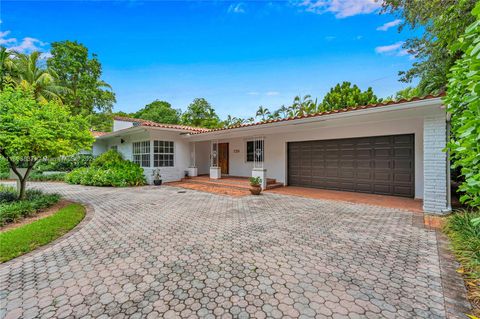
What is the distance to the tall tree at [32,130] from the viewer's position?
553cm

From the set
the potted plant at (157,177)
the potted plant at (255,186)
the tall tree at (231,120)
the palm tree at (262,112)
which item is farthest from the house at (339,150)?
the tall tree at (231,120)

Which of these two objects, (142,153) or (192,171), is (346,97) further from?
(142,153)

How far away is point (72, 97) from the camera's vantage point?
20.4 metres

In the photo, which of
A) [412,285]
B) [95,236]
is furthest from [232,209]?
[412,285]

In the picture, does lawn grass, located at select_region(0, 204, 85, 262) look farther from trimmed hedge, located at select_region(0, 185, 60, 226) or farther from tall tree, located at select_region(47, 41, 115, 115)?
tall tree, located at select_region(47, 41, 115, 115)

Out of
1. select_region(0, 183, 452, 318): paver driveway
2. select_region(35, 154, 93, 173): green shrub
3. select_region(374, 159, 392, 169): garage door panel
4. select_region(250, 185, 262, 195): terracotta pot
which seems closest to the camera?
select_region(0, 183, 452, 318): paver driveway

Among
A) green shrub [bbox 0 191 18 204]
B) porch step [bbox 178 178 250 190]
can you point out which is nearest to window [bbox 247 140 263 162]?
porch step [bbox 178 178 250 190]

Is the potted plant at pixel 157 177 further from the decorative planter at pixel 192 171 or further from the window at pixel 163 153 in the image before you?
the decorative planter at pixel 192 171

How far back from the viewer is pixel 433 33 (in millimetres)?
5910

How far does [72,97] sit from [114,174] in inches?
578

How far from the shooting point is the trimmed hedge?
523 centimetres

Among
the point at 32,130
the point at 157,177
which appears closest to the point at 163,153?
the point at 157,177

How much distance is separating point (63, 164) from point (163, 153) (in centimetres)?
1013

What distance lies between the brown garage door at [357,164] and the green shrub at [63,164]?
16.5 meters
